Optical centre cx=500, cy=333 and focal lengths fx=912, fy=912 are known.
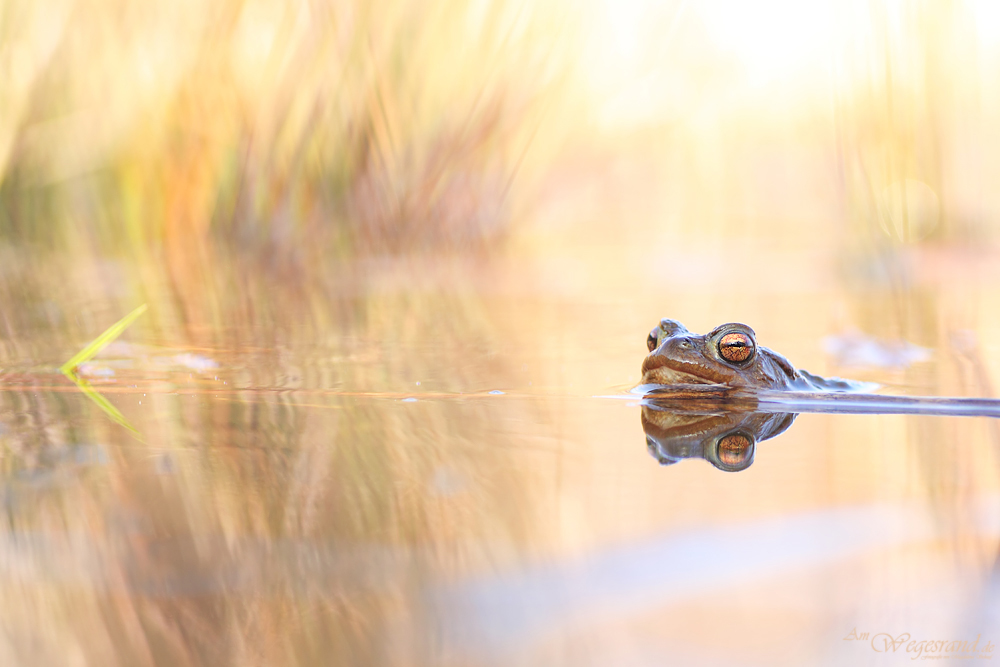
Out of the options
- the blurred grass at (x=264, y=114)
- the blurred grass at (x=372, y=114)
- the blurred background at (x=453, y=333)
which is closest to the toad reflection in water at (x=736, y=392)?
the blurred background at (x=453, y=333)

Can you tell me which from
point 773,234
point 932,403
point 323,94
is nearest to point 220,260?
point 323,94

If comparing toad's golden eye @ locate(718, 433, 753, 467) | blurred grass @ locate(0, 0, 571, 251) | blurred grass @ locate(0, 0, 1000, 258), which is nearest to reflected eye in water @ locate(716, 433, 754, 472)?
toad's golden eye @ locate(718, 433, 753, 467)

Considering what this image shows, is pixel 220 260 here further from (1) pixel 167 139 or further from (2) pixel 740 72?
(2) pixel 740 72

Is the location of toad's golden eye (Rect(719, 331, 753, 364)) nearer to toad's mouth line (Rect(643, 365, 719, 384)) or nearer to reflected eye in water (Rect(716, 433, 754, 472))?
toad's mouth line (Rect(643, 365, 719, 384))

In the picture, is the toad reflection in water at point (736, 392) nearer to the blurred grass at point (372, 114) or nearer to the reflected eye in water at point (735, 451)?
the reflected eye in water at point (735, 451)

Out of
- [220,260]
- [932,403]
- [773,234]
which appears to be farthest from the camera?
[773,234]

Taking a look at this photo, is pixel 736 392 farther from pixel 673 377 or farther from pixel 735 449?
pixel 735 449
